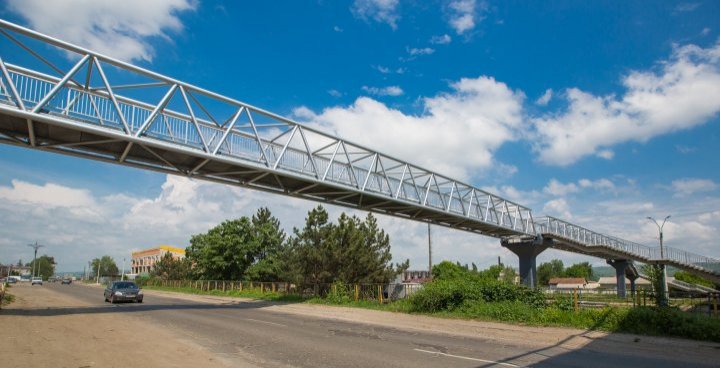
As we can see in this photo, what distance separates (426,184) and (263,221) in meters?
24.2

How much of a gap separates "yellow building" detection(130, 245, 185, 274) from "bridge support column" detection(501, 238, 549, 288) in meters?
96.7

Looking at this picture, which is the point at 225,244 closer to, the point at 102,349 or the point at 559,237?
the point at 559,237

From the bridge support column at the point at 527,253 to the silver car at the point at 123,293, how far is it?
98.0ft

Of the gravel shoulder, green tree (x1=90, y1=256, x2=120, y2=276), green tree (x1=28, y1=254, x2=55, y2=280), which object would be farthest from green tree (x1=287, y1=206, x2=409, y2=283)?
green tree (x1=28, y1=254, x2=55, y2=280)

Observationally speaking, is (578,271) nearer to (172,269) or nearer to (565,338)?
(172,269)

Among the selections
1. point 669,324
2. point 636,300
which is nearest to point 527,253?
point 636,300

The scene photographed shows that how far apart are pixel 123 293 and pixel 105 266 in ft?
550

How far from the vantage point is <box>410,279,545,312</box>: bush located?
67.3ft

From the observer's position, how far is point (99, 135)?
56.1 ft

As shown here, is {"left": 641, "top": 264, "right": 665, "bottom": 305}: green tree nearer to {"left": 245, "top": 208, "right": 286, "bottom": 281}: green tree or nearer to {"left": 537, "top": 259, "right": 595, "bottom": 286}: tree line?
{"left": 245, "top": 208, "right": 286, "bottom": 281}: green tree

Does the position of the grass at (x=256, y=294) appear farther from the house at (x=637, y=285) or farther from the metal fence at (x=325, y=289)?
the house at (x=637, y=285)

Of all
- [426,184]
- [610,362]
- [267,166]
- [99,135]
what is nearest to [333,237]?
[426,184]

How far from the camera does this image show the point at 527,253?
132 ft

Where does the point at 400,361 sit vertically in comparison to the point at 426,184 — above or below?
below
